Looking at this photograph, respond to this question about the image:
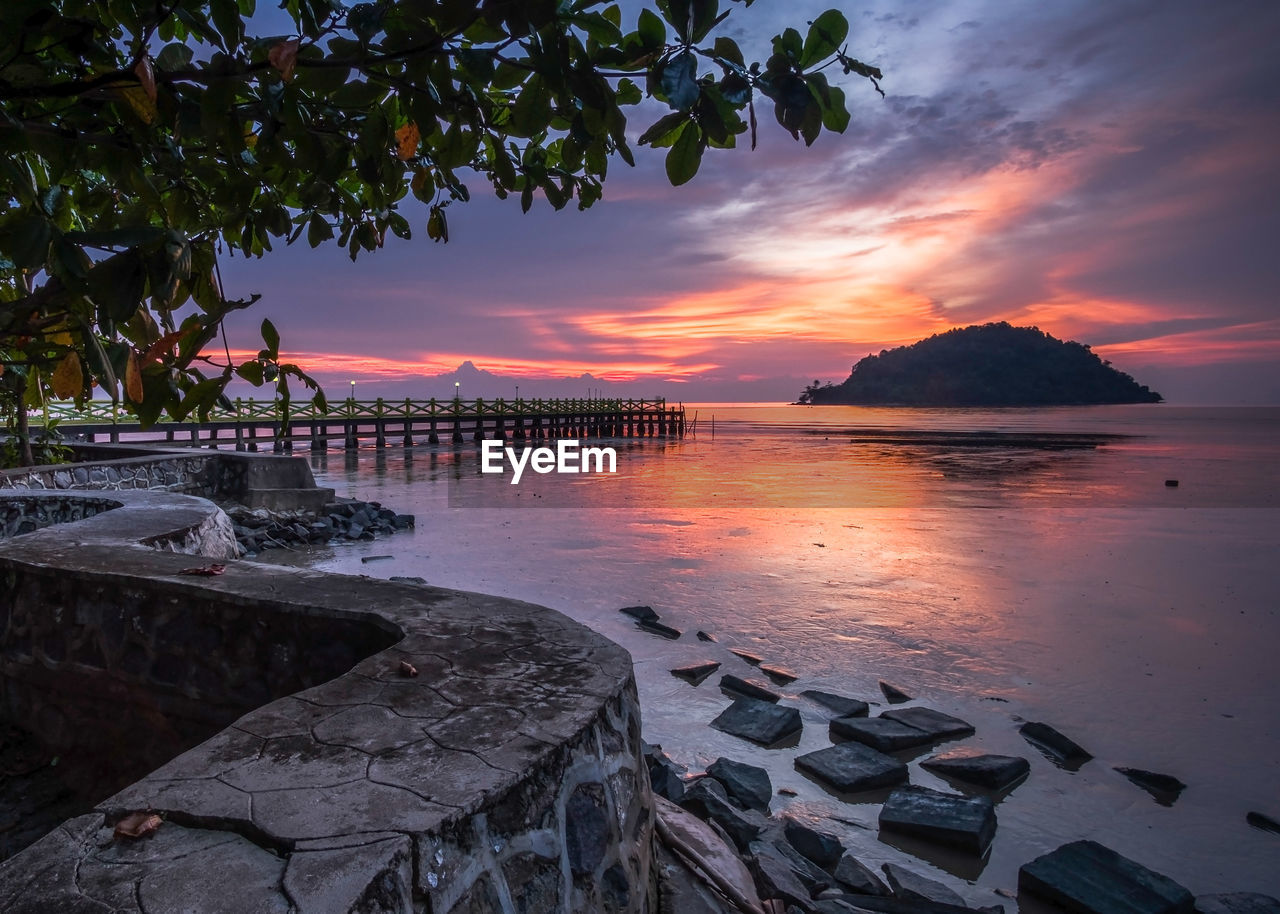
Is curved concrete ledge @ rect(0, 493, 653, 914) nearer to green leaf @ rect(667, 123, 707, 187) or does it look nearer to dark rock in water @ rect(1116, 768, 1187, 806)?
green leaf @ rect(667, 123, 707, 187)

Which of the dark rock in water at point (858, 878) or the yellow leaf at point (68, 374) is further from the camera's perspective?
the dark rock in water at point (858, 878)

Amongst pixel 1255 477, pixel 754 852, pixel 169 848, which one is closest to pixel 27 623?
pixel 169 848

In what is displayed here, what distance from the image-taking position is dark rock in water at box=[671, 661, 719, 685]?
652 cm

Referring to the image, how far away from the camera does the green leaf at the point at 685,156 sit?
1.63 metres

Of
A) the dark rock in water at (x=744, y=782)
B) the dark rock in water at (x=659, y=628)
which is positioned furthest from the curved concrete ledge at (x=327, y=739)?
the dark rock in water at (x=659, y=628)

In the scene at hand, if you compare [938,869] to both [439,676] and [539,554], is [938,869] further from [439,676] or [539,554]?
[539,554]

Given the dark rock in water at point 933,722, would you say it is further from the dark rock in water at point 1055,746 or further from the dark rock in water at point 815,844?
the dark rock in water at point 815,844

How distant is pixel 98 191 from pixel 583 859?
8.55ft

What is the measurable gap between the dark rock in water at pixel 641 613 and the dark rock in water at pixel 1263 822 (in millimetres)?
5227

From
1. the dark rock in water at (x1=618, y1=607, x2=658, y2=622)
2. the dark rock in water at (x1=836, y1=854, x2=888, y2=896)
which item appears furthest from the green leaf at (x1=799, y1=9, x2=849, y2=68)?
the dark rock in water at (x1=618, y1=607, x2=658, y2=622)

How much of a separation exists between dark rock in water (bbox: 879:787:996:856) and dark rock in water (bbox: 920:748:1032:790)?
11.9 inches

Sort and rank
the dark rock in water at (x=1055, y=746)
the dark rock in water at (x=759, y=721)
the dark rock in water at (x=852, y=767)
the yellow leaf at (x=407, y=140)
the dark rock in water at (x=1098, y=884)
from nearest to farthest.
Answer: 1. the yellow leaf at (x=407, y=140)
2. the dark rock in water at (x=1098, y=884)
3. the dark rock in water at (x=852, y=767)
4. the dark rock in water at (x=1055, y=746)
5. the dark rock in water at (x=759, y=721)

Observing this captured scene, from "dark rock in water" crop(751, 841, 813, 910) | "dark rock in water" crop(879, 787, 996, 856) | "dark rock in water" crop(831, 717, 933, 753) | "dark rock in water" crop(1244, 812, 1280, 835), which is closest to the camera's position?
"dark rock in water" crop(751, 841, 813, 910)

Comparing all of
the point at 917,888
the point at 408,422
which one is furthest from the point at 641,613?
the point at 408,422
